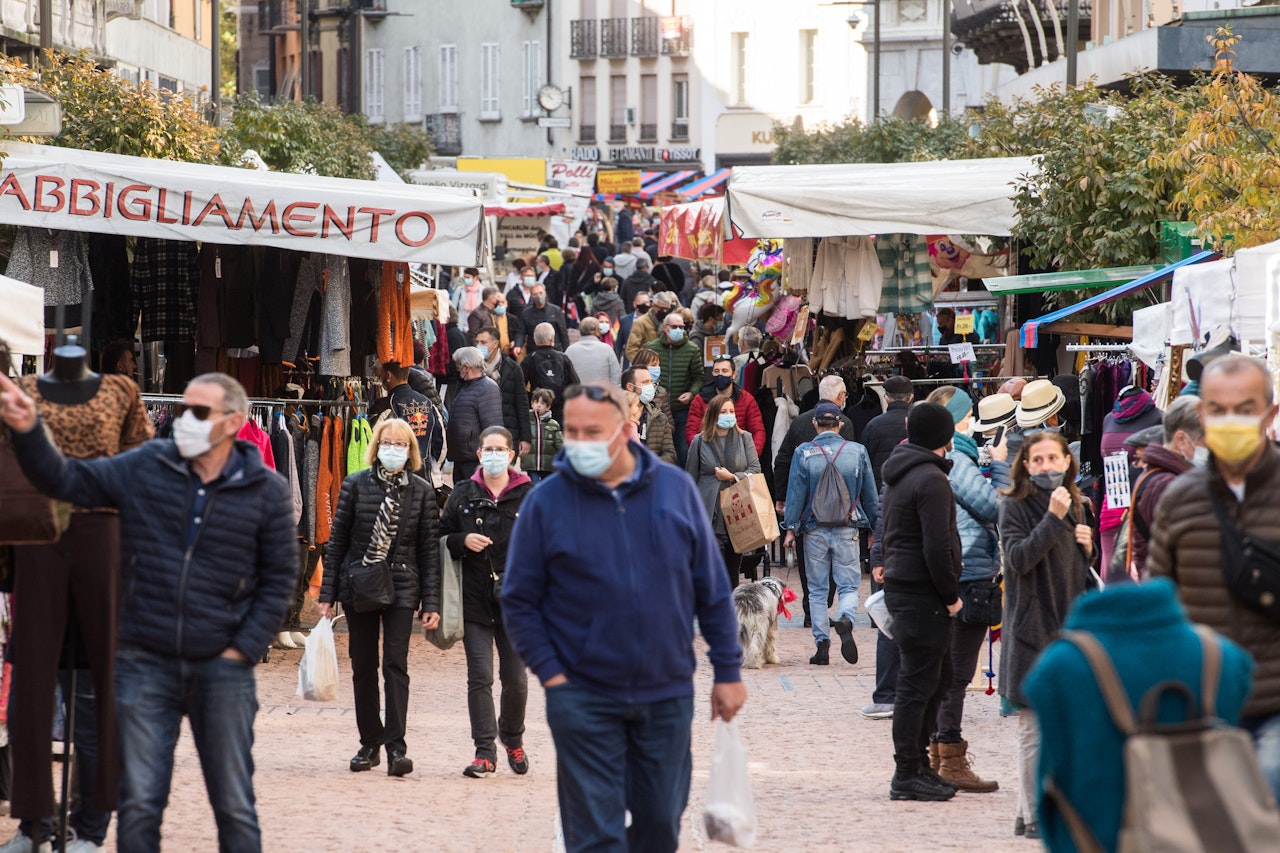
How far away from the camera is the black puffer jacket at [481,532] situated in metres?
9.59

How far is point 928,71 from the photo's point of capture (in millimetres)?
56281

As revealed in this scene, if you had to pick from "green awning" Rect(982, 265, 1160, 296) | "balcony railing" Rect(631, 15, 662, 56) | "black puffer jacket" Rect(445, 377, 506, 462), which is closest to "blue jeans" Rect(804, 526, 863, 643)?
"green awning" Rect(982, 265, 1160, 296)

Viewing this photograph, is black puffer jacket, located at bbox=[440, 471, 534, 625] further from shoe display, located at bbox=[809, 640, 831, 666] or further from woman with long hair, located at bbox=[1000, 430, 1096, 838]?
shoe display, located at bbox=[809, 640, 831, 666]

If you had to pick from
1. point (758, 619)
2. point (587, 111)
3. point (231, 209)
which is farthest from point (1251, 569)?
point (587, 111)

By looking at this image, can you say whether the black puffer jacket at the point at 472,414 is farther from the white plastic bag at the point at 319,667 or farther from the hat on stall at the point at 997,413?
the white plastic bag at the point at 319,667

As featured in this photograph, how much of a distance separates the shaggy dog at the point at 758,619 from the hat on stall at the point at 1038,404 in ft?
6.90

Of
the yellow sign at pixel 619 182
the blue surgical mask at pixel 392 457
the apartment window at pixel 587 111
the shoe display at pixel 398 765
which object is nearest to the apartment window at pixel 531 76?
the apartment window at pixel 587 111

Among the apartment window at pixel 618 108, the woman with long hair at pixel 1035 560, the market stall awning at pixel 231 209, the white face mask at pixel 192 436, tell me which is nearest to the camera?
the white face mask at pixel 192 436

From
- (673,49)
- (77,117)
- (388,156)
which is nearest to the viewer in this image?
(77,117)

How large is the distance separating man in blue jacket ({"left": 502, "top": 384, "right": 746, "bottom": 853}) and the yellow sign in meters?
50.8

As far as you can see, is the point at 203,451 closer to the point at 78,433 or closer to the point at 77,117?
the point at 78,433

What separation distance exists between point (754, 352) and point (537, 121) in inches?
2056

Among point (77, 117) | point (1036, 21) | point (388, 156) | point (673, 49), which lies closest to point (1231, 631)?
point (77, 117)

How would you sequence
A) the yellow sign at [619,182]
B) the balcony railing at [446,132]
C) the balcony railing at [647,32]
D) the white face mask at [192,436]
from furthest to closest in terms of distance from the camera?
the balcony railing at [446,132]
the balcony railing at [647,32]
the yellow sign at [619,182]
the white face mask at [192,436]
